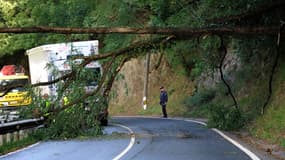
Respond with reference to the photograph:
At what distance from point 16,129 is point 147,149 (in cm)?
709

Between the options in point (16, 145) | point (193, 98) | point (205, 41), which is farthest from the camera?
point (193, 98)

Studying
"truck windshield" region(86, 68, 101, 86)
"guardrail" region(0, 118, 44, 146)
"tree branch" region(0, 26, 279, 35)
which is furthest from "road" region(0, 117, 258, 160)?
"tree branch" region(0, 26, 279, 35)

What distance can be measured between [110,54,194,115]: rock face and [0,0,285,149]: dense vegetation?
4.80ft

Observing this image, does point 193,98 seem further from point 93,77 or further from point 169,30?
point 169,30

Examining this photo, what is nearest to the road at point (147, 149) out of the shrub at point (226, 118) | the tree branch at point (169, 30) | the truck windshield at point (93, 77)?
the shrub at point (226, 118)

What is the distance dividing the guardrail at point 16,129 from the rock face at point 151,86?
18893 mm

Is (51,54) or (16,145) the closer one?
(16,145)

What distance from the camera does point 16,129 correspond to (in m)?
20.0

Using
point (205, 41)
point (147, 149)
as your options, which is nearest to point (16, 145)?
point (147, 149)

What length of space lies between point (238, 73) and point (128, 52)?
1303cm

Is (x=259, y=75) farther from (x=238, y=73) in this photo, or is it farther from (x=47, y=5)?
(x=47, y=5)

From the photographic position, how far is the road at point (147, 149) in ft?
43.5

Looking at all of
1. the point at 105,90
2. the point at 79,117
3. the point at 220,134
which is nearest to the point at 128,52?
the point at 105,90

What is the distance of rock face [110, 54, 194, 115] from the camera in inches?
1612
